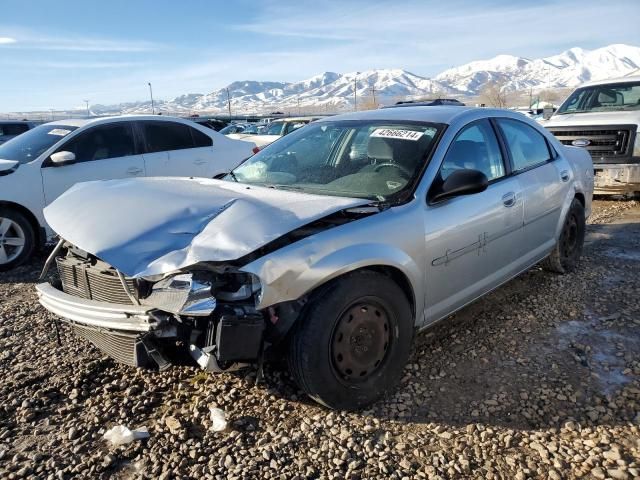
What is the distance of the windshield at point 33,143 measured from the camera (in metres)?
6.04

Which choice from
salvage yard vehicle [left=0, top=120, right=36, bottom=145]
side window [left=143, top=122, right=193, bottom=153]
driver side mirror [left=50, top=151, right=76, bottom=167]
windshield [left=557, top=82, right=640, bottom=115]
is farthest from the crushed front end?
salvage yard vehicle [left=0, top=120, right=36, bottom=145]

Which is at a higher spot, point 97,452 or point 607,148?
point 607,148

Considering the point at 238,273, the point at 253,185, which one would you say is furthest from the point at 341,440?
the point at 253,185

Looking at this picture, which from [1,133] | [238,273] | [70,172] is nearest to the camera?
[238,273]

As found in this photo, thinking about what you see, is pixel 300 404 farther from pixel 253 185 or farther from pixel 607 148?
pixel 607 148

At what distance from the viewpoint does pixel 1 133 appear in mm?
16969

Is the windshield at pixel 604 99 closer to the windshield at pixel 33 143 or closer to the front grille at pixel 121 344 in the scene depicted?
the windshield at pixel 33 143

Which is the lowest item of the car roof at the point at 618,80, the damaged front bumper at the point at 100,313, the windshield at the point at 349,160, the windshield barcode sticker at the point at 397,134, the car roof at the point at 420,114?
the damaged front bumper at the point at 100,313

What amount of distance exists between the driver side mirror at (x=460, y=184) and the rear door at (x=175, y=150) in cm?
455

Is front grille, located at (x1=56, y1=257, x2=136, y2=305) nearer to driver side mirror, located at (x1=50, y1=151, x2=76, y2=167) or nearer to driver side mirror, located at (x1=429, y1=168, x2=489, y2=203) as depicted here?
driver side mirror, located at (x1=429, y1=168, x2=489, y2=203)

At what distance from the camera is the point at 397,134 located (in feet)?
11.6

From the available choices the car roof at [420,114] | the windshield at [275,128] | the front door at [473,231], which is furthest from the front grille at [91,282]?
→ the windshield at [275,128]

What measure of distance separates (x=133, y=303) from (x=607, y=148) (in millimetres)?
7891

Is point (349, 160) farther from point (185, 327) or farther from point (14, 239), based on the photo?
point (14, 239)
